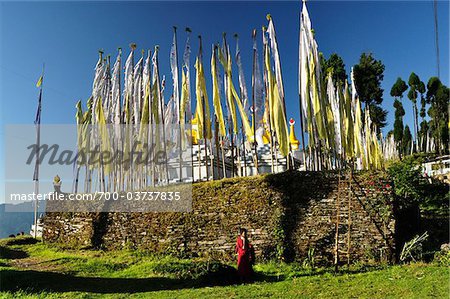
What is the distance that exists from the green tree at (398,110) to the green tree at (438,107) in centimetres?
270

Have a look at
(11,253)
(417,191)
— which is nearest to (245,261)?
(11,253)

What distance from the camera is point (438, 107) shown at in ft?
132

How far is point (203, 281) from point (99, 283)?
8.82ft

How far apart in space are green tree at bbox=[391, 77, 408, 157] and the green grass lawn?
34893 millimetres

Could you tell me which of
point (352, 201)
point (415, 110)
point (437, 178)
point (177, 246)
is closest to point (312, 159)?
point (352, 201)

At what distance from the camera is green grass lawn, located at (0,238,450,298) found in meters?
7.52

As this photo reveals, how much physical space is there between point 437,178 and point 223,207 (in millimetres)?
15899

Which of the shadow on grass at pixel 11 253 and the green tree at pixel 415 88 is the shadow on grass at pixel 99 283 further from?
the green tree at pixel 415 88

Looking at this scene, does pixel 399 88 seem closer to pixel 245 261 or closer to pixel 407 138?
pixel 407 138

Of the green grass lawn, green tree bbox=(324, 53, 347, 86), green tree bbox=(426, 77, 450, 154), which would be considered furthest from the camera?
green tree bbox=(426, 77, 450, 154)

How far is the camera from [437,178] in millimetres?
21719

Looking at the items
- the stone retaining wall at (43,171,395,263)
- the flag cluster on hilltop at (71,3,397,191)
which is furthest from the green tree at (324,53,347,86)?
the stone retaining wall at (43,171,395,263)

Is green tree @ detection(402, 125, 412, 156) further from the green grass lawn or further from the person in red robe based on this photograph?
the person in red robe

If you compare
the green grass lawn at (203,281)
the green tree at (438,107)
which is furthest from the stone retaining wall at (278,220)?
the green tree at (438,107)
